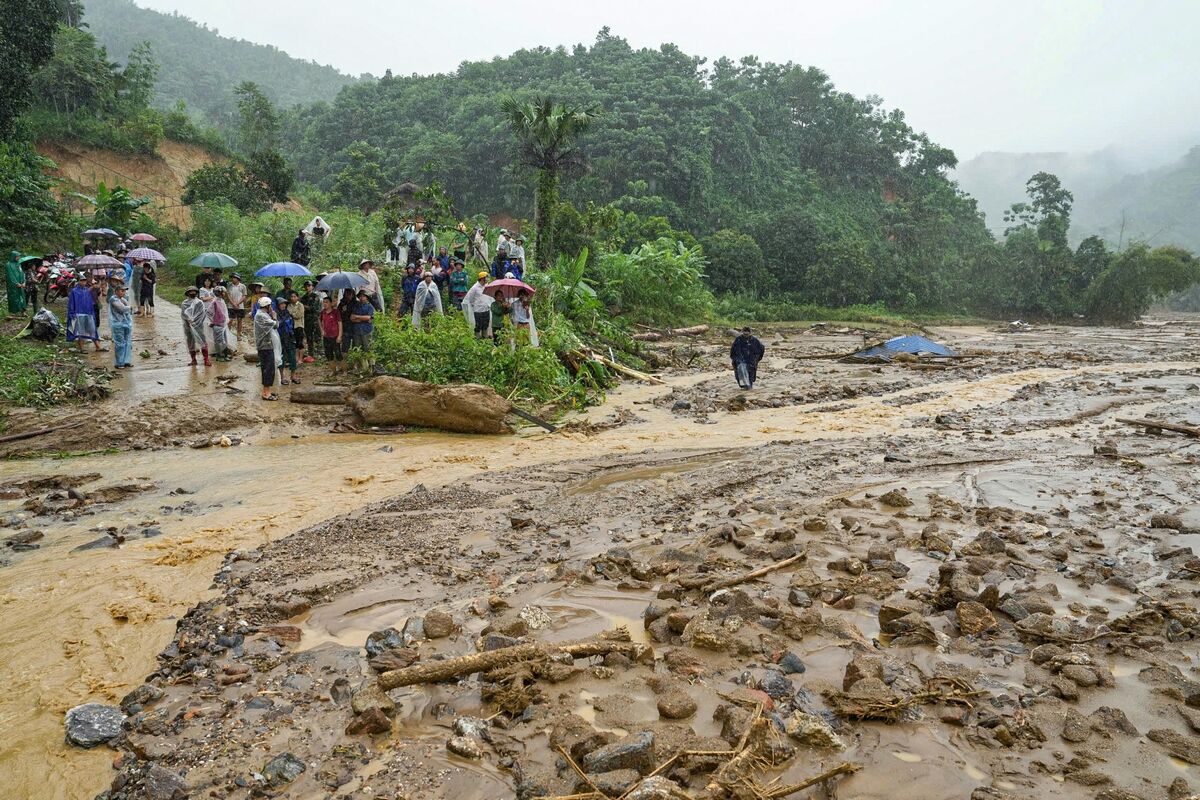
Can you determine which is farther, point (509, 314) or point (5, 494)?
point (509, 314)

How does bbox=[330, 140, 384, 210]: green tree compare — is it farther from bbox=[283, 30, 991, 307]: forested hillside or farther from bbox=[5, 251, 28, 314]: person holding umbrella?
bbox=[5, 251, 28, 314]: person holding umbrella

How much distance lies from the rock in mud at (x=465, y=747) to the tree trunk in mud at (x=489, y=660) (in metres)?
0.54

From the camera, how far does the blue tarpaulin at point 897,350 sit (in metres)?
20.3

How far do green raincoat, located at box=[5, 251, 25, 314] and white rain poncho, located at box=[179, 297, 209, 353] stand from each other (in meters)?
6.35

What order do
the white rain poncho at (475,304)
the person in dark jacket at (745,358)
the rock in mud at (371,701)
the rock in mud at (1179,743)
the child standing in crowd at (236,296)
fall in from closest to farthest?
the rock in mud at (1179,743)
the rock in mud at (371,701)
the white rain poncho at (475,304)
the person in dark jacket at (745,358)
the child standing in crowd at (236,296)

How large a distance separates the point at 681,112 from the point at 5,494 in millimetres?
53355

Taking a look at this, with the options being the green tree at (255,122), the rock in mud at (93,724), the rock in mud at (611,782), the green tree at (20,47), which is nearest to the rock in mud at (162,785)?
the rock in mud at (93,724)

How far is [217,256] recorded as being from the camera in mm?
14391

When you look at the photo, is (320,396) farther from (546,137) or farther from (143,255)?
(546,137)

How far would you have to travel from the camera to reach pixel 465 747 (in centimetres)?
314

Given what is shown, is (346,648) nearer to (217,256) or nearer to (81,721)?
(81,721)

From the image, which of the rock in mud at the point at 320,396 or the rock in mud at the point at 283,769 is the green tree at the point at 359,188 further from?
the rock in mud at the point at 283,769

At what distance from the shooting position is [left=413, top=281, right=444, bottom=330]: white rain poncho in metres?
13.8

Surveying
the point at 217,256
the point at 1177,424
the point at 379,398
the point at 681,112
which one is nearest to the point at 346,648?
the point at 379,398
